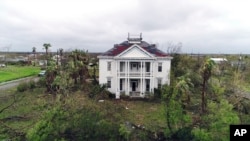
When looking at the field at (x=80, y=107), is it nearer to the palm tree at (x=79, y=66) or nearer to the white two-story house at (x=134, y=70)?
the white two-story house at (x=134, y=70)

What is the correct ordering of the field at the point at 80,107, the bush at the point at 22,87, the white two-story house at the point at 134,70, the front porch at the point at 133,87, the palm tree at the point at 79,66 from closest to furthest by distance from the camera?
1. the field at the point at 80,107
2. the white two-story house at the point at 134,70
3. the front porch at the point at 133,87
4. the palm tree at the point at 79,66
5. the bush at the point at 22,87

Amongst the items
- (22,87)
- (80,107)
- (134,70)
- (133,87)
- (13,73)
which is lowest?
(22,87)

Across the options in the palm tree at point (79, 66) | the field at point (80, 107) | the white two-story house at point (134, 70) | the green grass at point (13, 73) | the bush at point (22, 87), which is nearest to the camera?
the field at point (80, 107)

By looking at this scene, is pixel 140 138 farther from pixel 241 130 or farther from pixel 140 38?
pixel 140 38

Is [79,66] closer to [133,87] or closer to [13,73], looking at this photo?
[133,87]

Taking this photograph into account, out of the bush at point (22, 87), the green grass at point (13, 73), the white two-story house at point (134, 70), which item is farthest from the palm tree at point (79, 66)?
the green grass at point (13, 73)

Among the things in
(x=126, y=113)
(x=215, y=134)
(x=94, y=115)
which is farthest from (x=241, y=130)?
Result: (x=126, y=113)

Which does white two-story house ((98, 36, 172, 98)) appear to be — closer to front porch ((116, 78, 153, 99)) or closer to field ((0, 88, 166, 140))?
front porch ((116, 78, 153, 99))

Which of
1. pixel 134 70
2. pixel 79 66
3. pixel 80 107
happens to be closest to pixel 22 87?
pixel 79 66
